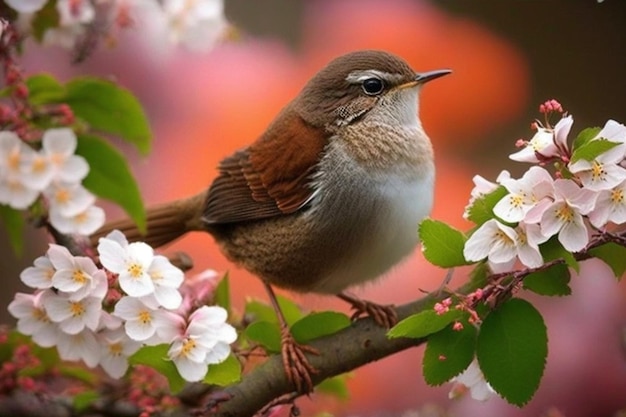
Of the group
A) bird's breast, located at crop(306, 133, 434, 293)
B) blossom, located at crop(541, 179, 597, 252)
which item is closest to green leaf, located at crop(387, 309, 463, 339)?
blossom, located at crop(541, 179, 597, 252)

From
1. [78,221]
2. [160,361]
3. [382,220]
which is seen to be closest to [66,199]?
[78,221]

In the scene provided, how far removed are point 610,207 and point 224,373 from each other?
486 millimetres

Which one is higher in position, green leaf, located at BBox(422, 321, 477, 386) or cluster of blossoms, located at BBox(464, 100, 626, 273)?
cluster of blossoms, located at BBox(464, 100, 626, 273)

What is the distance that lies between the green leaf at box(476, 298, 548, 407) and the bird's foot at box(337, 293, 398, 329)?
292 millimetres

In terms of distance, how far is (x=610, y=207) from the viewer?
1.09 meters

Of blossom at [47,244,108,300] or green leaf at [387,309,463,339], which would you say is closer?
green leaf at [387,309,463,339]

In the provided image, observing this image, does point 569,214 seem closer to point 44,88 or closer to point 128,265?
point 128,265

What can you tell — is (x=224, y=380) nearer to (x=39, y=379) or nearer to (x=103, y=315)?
(x=103, y=315)

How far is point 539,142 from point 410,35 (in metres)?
2.27

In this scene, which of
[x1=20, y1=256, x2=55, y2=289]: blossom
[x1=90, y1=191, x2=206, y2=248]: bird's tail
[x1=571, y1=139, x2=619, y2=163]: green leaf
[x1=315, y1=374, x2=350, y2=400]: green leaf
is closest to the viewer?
[x1=571, y1=139, x2=619, y2=163]: green leaf

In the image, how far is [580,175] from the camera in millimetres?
1092

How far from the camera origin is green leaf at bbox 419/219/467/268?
1.17 m

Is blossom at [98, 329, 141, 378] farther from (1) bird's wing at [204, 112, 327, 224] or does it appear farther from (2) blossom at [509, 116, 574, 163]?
(2) blossom at [509, 116, 574, 163]

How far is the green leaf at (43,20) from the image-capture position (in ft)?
5.02
